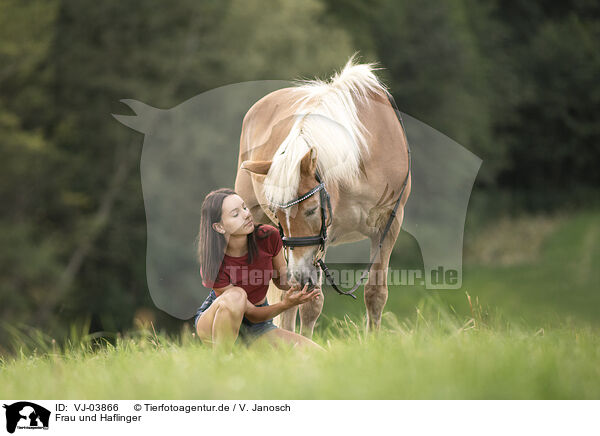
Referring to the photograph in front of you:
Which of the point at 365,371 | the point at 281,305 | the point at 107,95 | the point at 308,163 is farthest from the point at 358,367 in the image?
the point at 107,95

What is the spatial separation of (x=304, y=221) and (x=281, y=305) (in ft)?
1.80

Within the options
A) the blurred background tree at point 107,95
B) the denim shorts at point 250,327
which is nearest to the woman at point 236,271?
the denim shorts at point 250,327

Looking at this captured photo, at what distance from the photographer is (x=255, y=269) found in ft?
12.6

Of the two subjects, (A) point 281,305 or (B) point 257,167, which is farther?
(B) point 257,167

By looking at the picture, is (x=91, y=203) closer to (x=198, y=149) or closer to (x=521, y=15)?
(x=198, y=149)

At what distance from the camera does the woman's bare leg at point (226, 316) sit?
3564mm

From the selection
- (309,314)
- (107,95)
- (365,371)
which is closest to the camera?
(365,371)

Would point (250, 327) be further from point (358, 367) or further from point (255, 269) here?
point (358, 367)

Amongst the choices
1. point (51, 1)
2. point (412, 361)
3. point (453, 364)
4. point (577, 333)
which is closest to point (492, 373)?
point (453, 364)
